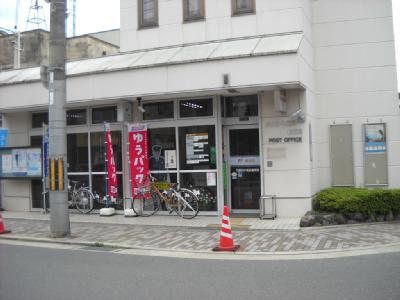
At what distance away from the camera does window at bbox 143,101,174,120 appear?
14484mm

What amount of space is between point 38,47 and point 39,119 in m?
14.8

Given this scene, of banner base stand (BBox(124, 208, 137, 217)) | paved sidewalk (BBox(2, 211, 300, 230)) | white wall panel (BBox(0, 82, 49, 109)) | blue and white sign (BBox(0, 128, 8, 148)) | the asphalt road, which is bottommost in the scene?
the asphalt road

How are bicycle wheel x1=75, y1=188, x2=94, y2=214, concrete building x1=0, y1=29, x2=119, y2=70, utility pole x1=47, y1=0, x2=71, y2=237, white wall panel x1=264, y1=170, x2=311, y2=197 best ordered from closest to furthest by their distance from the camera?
utility pole x1=47, y1=0, x2=71, y2=237 < white wall panel x1=264, y1=170, x2=311, y2=197 < bicycle wheel x1=75, y1=188, x2=94, y2=214 < concrete building x1=0, y1=29, x2=119, y2=70

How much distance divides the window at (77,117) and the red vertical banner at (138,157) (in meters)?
2.20

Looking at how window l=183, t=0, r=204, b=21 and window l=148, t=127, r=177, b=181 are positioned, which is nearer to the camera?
window l=148, t=127, r=177, b=181

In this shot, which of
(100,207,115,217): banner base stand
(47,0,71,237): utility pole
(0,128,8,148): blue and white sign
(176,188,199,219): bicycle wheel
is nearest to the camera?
(47,0,71,237): utility pole

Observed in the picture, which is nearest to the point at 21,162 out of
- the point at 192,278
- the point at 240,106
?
the point at 240,106

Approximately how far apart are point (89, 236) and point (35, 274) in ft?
12.4

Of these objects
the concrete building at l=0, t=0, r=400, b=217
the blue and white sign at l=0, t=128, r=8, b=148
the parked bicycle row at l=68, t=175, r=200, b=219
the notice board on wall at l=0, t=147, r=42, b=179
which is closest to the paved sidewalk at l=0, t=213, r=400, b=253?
the parked bicycle row at l=68, t=175, r=200, b=219

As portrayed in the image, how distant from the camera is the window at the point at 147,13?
1515 cm

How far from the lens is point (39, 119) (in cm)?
1675

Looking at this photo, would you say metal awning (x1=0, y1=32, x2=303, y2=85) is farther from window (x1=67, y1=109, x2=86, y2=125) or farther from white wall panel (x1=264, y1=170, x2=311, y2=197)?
white wall panel (x1=264, y1=170, x2=311, y2=197)

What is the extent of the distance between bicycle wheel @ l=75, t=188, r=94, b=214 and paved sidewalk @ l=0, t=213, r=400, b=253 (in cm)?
225

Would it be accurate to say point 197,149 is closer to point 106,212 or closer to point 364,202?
point 106,212
